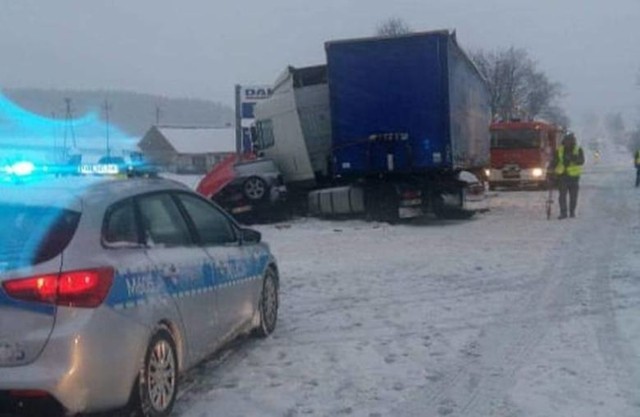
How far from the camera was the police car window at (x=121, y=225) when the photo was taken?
548 cm

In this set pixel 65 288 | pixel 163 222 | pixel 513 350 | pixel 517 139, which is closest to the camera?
pixel 65 288

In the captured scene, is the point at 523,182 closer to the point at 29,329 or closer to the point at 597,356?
the point at 597,356

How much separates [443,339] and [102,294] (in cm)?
378

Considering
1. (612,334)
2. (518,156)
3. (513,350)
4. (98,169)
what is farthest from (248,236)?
(518,156)

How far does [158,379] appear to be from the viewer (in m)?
5.72

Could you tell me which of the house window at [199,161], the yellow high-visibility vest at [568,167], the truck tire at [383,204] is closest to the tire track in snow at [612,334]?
the yellow high-visibility vest at [568,167]

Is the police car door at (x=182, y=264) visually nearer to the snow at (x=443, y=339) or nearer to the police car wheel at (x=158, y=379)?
the police car wheel at (x=158, y=379)

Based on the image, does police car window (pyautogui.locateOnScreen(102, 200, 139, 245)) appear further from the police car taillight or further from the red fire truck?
the red fire truck

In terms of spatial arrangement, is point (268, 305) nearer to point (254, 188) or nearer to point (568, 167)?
point (568, 167)

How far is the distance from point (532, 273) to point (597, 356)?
4.65 m

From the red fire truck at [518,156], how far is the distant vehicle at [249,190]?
1439 centimetres

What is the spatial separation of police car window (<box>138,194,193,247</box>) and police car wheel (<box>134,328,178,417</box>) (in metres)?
0.66

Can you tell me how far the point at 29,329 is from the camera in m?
4.93

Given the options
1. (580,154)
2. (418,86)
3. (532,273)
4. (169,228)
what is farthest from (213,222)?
(580,154)
